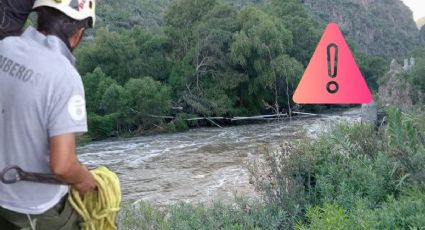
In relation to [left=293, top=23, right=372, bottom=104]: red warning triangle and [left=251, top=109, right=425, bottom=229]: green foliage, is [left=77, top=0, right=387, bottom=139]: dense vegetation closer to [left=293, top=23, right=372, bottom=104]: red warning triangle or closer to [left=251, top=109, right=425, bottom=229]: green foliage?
[left=293, top=23, right=372, bottom=104]: red warning triangle

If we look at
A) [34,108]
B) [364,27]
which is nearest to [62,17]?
[34,108]

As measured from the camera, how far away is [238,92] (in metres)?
26.0

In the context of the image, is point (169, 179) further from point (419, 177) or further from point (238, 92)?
point (238, 92)

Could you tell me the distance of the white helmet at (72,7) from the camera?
1.90 metres

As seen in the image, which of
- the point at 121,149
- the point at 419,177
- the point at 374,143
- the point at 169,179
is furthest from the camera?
the point at 121,149

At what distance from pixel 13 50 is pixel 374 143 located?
12.6 feet

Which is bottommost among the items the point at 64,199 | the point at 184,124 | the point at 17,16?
the point at 184,124

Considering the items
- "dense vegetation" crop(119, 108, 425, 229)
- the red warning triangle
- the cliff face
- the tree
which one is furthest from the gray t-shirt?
the cliff face

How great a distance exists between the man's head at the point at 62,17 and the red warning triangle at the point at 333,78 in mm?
3461

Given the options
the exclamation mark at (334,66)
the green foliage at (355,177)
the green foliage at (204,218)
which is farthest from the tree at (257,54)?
the green foliage at (204,218)

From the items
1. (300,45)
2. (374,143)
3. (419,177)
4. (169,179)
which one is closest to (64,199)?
(419,177)

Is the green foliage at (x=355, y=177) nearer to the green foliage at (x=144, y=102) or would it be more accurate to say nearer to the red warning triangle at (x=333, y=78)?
the red warning triangle at (x=333, y=78)

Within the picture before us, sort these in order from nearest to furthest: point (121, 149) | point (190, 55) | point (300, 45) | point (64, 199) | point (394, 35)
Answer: point (64, 199) → point (121, 149) → point (190, 55) → point (300, 45) → point (394, 35)

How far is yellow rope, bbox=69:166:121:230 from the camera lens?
2047mm
